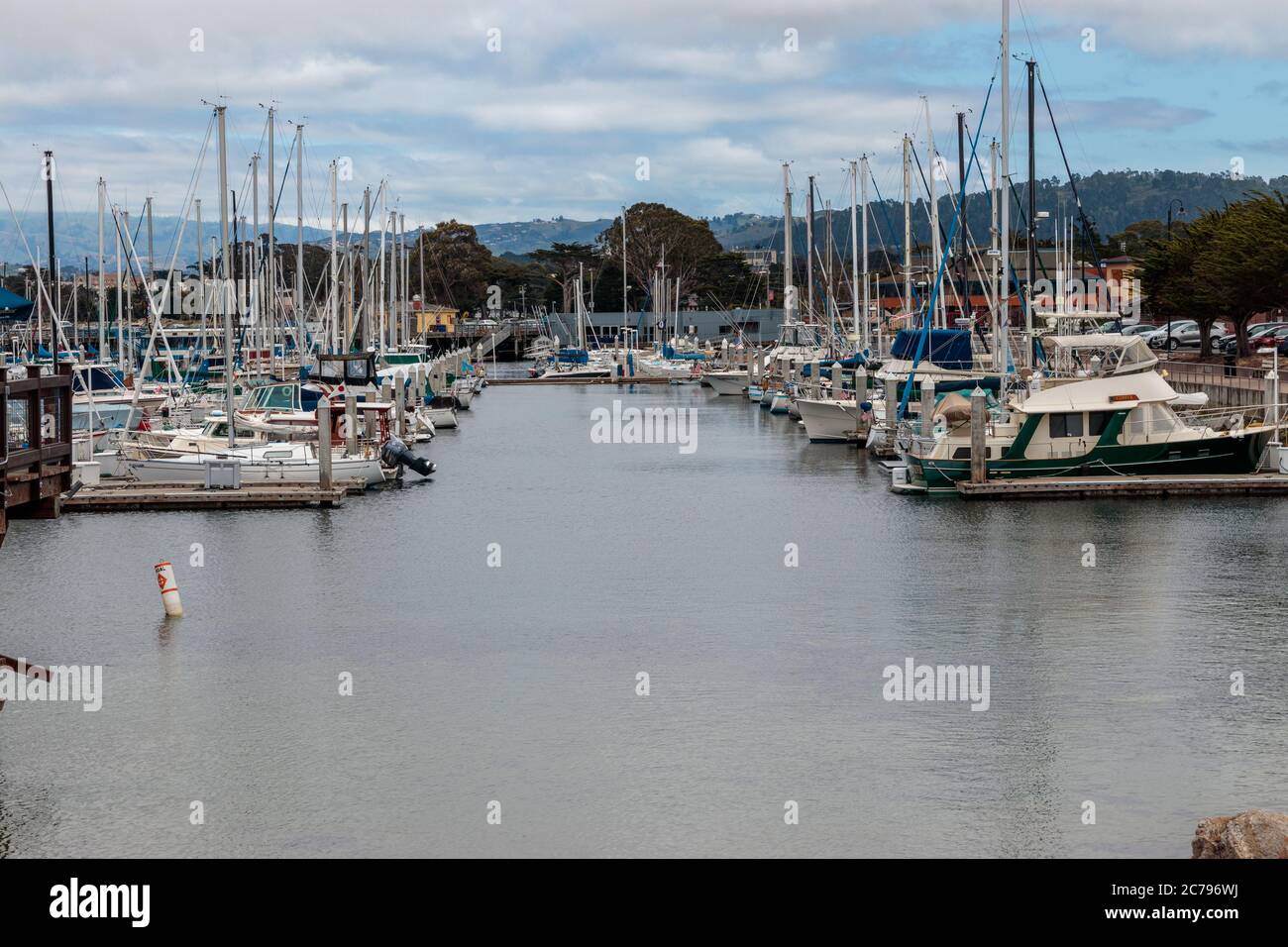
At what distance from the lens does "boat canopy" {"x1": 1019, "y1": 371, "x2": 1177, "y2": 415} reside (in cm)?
4678

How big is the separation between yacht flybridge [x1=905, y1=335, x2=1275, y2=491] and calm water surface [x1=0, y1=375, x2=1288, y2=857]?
169cm

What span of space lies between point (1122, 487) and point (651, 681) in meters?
23.9

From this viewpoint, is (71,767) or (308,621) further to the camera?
(308,621)

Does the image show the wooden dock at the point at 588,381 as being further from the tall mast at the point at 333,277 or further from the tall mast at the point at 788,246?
the tall mast at the point at 333,277

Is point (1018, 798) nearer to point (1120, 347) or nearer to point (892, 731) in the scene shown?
point (892, 731)

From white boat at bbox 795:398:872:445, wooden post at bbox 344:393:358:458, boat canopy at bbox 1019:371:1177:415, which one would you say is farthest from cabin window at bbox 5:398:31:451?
white boat at bbox 795:398:872:445

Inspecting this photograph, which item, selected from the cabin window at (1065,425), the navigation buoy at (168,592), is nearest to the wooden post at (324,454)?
the navigation buoy at (168,592)

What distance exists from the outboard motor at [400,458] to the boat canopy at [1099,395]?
2043 cm

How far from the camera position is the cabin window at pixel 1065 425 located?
155 ft

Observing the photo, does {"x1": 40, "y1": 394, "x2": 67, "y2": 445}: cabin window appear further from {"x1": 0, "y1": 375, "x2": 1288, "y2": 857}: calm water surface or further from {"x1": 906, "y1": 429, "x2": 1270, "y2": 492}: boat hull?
{"x1": 906, "y1": 429, "x2": 1270, "y2": 492}: boat hull

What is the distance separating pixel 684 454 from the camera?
68.8 metres

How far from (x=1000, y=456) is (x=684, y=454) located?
73.0ft

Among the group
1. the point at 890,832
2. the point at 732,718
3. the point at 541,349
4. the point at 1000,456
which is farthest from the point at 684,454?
the point at 541,349

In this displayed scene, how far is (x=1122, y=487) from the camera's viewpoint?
153ft
